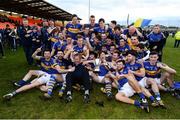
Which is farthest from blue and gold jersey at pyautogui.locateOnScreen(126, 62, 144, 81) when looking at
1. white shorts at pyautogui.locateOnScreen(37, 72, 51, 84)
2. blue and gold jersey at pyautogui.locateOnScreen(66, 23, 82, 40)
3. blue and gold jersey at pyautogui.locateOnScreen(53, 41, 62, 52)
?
blue and gold jersey at pyautogui.locateOnScreen(66, 23, 82, 40)

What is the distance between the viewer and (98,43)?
8.59 m

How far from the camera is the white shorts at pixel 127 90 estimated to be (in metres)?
6.17

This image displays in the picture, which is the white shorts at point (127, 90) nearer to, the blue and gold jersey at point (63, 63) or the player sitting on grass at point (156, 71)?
the player sitting on grass at point (156, 71)

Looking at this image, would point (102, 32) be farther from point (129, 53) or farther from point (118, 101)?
point (118, 101)

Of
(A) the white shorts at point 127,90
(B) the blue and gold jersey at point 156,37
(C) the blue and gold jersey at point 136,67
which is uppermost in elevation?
(B) the blue and gold jersey at point 156,37

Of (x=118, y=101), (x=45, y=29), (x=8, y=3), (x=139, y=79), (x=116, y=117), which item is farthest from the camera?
(x=8, y=3)

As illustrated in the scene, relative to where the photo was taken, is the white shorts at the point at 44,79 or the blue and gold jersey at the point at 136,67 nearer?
the blue and gold jersey at the point at 136,67

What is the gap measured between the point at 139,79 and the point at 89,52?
2.51 metres

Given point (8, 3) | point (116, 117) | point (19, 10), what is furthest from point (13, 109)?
point (19, 10)

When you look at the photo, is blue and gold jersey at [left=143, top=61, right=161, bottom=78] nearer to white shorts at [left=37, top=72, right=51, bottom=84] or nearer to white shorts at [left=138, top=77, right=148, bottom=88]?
white shorts at [left=138, top=77, right=148, bottom=88]

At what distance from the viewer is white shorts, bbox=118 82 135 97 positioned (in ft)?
20.3

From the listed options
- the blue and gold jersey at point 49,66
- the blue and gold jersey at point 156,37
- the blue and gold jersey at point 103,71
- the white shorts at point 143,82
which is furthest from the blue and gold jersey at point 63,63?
the blue and gold jersey at point 156,37

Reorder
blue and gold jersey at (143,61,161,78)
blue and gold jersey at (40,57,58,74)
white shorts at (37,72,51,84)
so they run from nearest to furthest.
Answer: blue and gold jersey at (143,61,161,78)
white shorts at (37,72,51,84)
blue and gold jersey at (40,57,58,74)

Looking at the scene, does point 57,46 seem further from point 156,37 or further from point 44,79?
point 156,37
